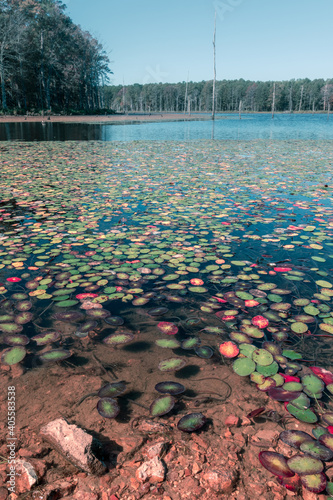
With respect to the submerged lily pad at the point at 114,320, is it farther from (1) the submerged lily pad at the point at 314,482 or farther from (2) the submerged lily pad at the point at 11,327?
(1) the submerged lily pad at the point at 314,482

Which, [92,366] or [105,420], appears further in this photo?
[92,366]

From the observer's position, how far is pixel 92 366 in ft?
5.36

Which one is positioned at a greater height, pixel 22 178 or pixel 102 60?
pixel 102 60

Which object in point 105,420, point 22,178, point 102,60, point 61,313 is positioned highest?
point 102,60

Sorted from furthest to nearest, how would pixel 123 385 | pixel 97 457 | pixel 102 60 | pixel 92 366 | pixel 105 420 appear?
pixel 102 60
pixel 92 366
pixel 123 385
pixel 105 420
pixel 97 457

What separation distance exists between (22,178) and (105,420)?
5833 mm

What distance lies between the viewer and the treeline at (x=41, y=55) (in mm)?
30125

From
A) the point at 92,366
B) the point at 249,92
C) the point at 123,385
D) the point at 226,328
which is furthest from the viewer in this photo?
the point at 249,92

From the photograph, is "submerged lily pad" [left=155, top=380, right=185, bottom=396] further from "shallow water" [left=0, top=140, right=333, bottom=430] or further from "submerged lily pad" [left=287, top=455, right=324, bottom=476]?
"submerged lily pad" [left=287, top=455, right=324, bottom=476]

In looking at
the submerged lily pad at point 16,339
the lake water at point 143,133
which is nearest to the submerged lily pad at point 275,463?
the submerged lily pad at point 16,339

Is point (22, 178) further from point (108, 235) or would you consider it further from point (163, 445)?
point (163, 445)

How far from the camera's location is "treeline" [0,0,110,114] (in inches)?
1186

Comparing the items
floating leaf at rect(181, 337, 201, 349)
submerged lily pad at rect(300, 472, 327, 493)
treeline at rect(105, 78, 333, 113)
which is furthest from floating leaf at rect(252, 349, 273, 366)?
treeline at rect(105, 78, 333, 113)

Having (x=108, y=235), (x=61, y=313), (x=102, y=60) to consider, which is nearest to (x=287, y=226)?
(x=108, y=235)
